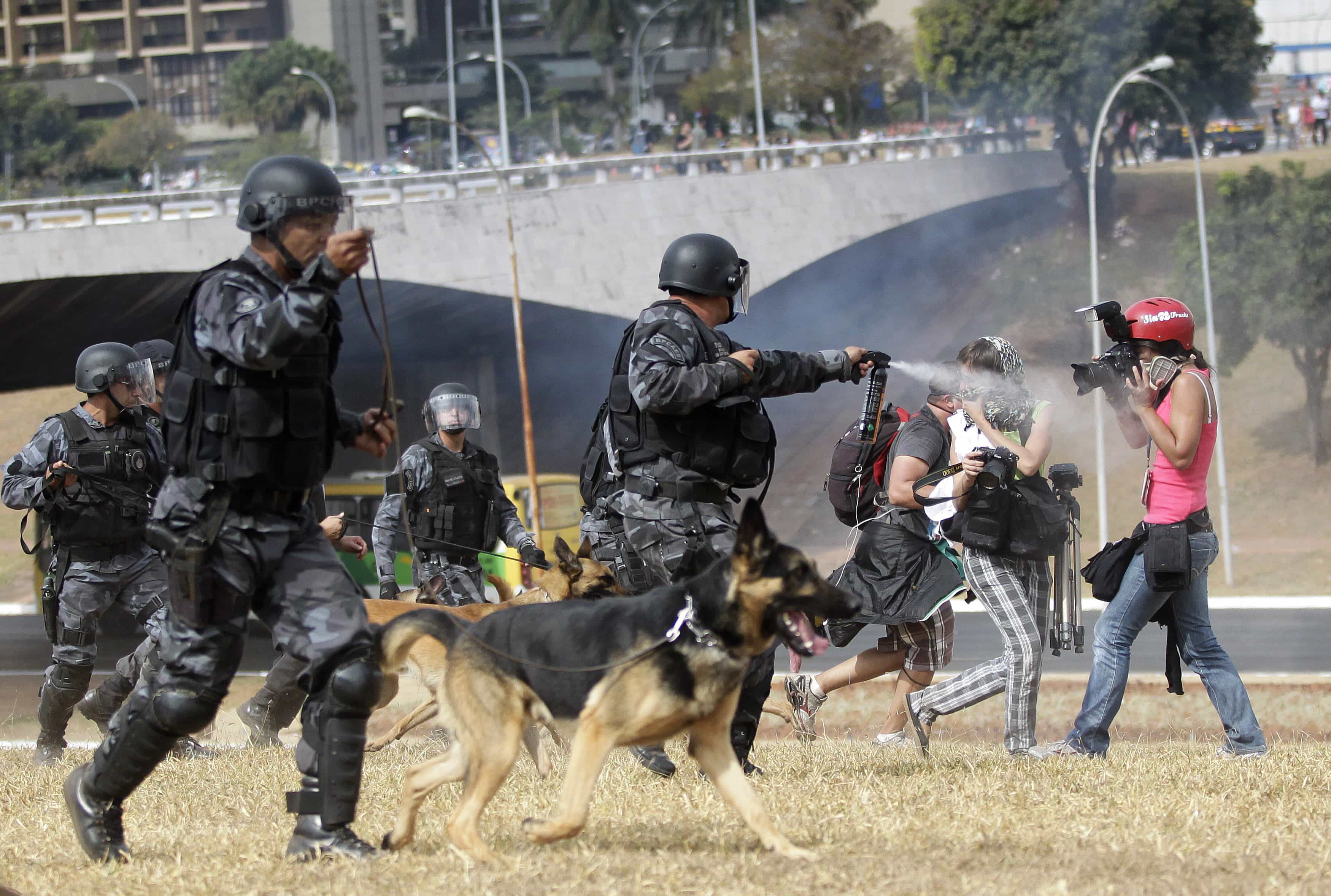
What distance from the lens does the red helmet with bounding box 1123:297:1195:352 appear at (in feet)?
19.4

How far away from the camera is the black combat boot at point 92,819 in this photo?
4008mm

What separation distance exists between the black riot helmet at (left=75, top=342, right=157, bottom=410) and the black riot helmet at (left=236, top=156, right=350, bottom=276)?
3313 mm

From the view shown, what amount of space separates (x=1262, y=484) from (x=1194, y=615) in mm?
29503

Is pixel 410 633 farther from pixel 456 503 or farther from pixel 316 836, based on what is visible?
pixel 456 503

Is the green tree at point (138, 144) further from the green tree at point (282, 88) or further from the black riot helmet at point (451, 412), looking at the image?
the black riot helmet at point (451, 412)

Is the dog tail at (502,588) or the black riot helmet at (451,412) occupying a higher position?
the black riot helmet at (451,412)

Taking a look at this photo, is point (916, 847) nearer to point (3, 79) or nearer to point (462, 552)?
point (462, 552)

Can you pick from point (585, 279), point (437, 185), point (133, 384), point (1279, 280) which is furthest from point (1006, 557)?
point (1279, 280)

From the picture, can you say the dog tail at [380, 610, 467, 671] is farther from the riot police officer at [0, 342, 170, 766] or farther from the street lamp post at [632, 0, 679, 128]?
the street lamp post at [632, 0, 679, 128]

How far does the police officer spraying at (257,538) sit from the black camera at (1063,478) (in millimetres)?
3434

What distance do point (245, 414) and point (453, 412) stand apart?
13.4ft

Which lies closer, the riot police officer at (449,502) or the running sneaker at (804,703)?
the running sneaker at (804,703)

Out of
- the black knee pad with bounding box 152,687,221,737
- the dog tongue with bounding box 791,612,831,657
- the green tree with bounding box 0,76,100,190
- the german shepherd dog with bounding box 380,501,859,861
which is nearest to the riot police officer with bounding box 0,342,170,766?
the black knee pad with bounding box 152,687,221,737

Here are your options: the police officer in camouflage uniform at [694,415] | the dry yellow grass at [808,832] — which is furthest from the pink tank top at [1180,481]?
the police officer in camouflage uniform at [694,415]
